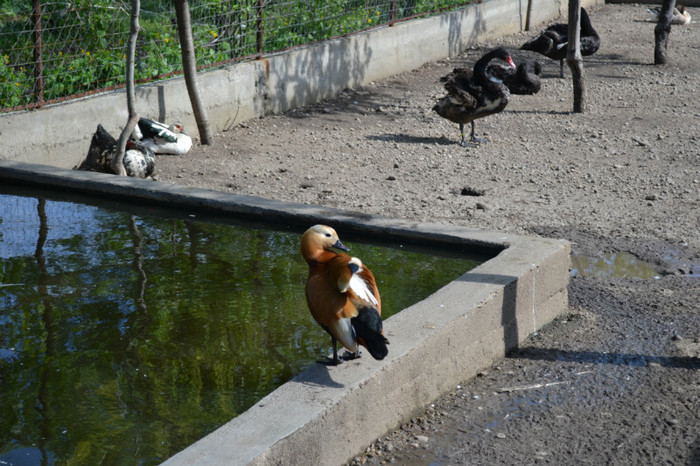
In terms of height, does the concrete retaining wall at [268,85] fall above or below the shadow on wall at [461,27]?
below

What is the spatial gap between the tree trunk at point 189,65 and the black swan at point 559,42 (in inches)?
204

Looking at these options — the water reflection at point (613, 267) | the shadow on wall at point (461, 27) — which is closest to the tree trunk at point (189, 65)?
the water reflection at point (613, 267)

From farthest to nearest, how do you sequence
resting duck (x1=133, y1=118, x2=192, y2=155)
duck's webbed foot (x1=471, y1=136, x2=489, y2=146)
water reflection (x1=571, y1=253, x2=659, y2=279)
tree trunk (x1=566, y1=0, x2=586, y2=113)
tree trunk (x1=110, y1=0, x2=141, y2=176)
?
tree trunk (x1=566, y1=0, x2=586, y2=113)
duck's webbed foot (x1=471, y1=136, x2=489, y2=146)
resting duck (x1=133, y1=118, x2=192, y2=155)
tree trunk (x1=110, y1=0, x2=141, y2=176)
water reflection (x1=571, y1=253, x2=659, y2=279)

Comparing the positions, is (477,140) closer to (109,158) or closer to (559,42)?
(559,42)

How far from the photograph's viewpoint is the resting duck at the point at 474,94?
898 cm

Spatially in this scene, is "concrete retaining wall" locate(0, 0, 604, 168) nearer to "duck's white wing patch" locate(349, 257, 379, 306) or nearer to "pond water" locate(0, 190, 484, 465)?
"pond water" locate(0, 190, 484, 465)

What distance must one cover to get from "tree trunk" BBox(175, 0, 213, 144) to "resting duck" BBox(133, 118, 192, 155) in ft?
1.35

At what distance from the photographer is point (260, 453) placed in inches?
117

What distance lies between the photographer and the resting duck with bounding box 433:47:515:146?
29.5 feet

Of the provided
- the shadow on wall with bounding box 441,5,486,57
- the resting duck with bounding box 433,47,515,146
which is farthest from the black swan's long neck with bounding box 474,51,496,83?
the shadow on wall with bounding box 441,5,486,57

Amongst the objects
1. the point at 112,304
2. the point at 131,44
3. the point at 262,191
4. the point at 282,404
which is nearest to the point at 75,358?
the point at 112,304

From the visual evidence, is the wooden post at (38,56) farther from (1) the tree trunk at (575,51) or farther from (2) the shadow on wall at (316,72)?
(1) the tree trunk at (575,51)

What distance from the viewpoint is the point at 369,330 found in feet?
11.3

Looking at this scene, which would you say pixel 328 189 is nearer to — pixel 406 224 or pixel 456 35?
pixel 406 224
